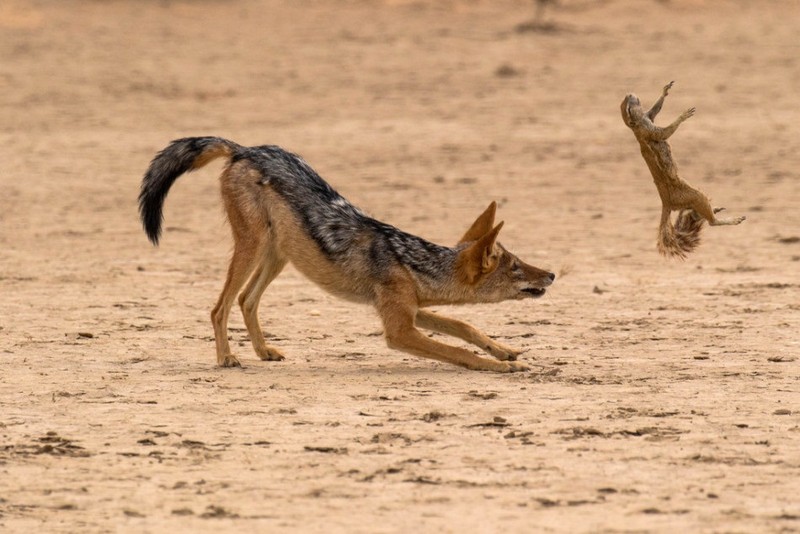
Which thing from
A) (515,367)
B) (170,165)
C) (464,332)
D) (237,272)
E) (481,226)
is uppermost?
(170,165)

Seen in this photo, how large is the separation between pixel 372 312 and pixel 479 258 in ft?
4.60

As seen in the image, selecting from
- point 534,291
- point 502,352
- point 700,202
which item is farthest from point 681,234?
point 502,352

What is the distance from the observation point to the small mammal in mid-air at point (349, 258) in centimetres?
879

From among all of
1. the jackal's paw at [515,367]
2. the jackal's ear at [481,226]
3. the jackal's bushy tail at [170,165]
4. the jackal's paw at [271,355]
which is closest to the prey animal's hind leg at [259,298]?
the jackal's paw at [271,355]

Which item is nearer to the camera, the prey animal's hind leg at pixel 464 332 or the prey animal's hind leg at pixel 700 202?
the prey animal's hind leg at pixel 464 332

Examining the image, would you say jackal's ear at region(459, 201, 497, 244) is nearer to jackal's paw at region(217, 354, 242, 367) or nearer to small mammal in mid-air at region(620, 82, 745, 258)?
small mammal in mid-air at region(620, 82, 745, 258)

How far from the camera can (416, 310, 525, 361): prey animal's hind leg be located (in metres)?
8.77

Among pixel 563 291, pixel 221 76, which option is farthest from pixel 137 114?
pixel 563 291

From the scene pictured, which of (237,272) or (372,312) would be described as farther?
(372,312)

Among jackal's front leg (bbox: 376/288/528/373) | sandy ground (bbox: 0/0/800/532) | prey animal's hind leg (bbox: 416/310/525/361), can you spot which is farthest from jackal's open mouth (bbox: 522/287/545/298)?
jackal's front leg (bbox: 376/288/528/373)

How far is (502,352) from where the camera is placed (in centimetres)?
875

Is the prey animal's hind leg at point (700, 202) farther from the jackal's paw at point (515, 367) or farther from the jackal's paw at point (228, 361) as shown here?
the jackal's paw at point (228, 361)

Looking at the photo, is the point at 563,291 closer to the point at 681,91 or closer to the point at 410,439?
the point at 410,439

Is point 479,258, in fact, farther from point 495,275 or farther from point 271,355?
point 271,355
